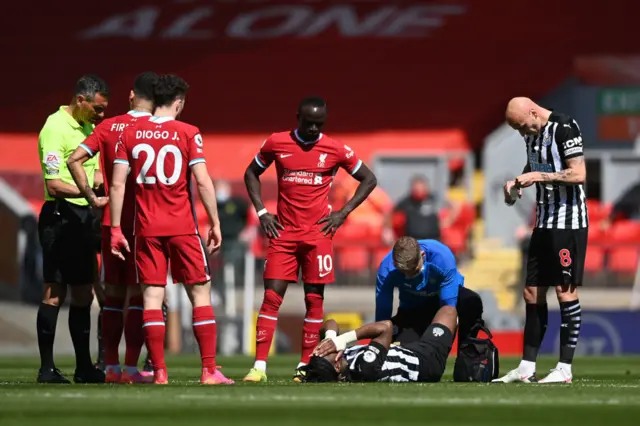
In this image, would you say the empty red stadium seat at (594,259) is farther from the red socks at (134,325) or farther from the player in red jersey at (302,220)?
the red socks at (134,325)

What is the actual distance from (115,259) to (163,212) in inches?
26.4

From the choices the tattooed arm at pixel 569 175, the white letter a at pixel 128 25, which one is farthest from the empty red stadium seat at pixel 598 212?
the tattooed arm at pixel 569 175

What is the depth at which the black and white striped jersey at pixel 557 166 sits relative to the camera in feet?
30.4

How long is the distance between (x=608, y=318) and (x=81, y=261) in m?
9.50

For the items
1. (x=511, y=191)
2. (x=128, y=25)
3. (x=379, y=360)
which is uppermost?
(x=128, y=25)

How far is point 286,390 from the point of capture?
26.2ft

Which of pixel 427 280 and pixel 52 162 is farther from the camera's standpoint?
pixel 427 280

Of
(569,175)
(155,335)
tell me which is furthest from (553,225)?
(155,335)

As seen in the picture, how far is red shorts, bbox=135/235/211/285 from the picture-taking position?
27.6ft

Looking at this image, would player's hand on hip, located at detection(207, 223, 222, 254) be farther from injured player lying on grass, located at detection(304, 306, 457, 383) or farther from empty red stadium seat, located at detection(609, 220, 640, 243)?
empty red stadium seat, located at detection(609, 220, 640, 243)

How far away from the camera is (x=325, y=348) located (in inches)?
355

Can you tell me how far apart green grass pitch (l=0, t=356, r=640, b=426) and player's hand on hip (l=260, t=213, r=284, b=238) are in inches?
44.3

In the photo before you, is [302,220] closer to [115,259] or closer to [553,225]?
[115,259]

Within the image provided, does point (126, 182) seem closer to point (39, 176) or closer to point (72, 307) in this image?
point (72, 307)
